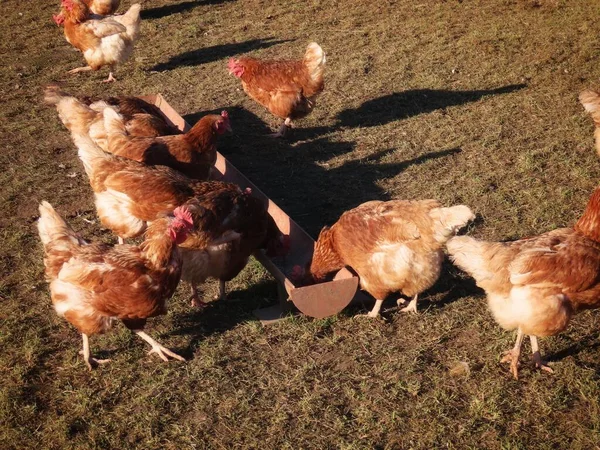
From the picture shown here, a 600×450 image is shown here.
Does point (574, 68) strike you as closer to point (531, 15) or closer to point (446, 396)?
point (531, 15)

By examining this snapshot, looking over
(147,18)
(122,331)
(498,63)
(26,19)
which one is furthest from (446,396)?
(26,19)

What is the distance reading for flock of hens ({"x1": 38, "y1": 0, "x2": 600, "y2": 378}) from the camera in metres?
4.52

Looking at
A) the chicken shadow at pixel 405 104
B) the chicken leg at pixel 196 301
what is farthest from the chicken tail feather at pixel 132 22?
the chicken leg at pixel 196 301

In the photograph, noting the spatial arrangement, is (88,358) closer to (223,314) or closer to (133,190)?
(223,314)

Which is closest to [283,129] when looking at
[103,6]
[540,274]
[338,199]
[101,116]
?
[338,199]

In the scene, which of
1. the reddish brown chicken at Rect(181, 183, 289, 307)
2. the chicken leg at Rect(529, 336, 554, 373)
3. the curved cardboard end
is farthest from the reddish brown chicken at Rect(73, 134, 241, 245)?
the chicken leg at Rect(529, 336, 554, 373)

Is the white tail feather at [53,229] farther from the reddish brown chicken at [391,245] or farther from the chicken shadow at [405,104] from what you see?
the chicken shadow at [405,104]

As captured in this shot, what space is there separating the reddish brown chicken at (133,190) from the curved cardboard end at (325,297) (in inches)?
34.2

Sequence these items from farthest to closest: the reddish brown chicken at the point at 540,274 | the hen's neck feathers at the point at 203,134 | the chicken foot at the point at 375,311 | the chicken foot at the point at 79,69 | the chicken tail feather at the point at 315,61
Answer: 1. the chicken foot at the point at 79,69
2. the chicken tail feather at the point at 315,61
3. the hen's neck feathers at the point at 203,134
4. the chicken foot at the point at 375,311
5. the reddish brown chicken at the point at 540,274

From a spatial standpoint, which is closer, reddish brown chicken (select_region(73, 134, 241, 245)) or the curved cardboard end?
the curved cardboard end

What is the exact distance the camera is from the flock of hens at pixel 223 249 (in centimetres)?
452

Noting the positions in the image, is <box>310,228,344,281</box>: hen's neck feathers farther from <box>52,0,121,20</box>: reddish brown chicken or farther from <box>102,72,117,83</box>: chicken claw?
<box>52,0,121,20</box>: reddish brown chicken

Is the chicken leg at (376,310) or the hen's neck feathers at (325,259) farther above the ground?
the hen's neck feathers at (325,259)

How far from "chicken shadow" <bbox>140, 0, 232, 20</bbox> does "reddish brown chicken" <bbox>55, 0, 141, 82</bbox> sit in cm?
316
